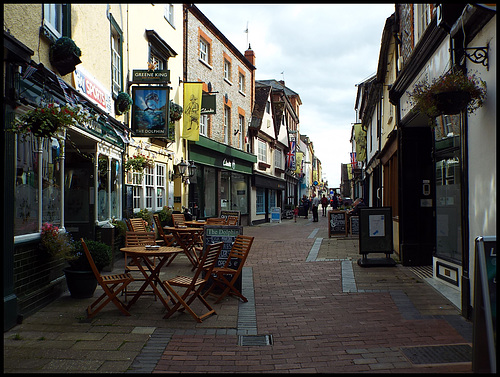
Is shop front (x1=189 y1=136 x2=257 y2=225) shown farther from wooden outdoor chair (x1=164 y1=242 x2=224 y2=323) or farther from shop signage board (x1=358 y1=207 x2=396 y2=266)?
wooden outdoor chair (x1=164 y1=242 x2=224 y2=323)

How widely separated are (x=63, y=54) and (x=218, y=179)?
14.2m

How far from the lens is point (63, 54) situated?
6.77 metres

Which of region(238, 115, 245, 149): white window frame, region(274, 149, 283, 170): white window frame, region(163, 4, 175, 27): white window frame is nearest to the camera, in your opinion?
region(163, 4, 175, 27): white window frame

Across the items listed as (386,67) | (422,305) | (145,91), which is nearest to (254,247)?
(145,91)

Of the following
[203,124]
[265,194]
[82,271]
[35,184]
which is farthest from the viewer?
[265,194]

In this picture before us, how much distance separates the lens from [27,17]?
5973mm

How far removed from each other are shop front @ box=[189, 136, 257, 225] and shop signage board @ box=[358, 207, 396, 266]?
8.58 meters

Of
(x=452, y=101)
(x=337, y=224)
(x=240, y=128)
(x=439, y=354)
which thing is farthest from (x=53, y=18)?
(x=240, y=128)

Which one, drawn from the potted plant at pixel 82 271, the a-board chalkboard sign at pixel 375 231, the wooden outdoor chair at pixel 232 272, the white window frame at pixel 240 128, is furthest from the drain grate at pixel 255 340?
the white window frame at pixel 240 128

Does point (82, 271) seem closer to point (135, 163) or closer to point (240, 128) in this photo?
point (135, 163)

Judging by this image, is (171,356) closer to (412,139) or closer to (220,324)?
(220,324)

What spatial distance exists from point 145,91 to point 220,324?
7.32m

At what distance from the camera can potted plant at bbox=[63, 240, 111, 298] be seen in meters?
6.75

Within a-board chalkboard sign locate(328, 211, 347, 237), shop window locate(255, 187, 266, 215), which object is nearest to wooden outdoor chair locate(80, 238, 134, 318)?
a-board chalkboard sign locate(328, 211, 347, 237)
